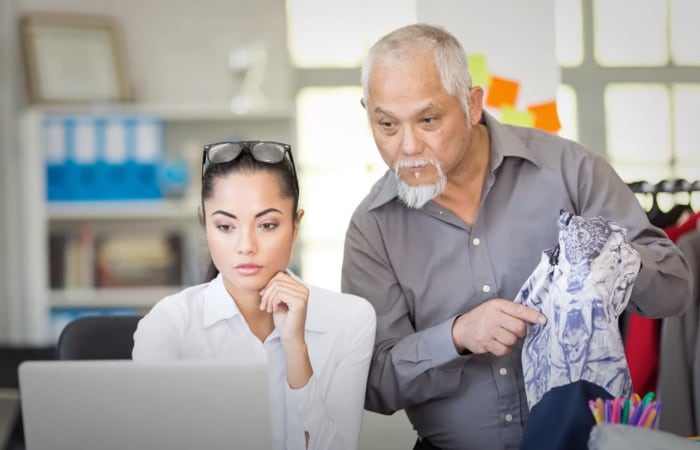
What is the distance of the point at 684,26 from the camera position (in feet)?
7.62

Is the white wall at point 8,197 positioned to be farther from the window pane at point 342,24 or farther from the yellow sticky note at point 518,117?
the yellow sticky note at point 518,117

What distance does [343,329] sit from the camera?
1585mm

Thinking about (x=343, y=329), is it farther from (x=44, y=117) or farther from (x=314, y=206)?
(x=44, y=117)

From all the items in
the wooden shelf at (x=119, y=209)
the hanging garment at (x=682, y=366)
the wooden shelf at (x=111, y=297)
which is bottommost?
the wooden shelf at (x=111, y=297)

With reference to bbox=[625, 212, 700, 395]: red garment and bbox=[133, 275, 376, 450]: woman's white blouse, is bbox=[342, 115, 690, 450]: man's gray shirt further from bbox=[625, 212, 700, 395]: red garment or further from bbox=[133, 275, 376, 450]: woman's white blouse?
bbox=[625, 212, 700, 395]: red garment

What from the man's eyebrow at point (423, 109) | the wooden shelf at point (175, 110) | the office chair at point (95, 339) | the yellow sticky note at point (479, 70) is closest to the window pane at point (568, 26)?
the yellow sticky note at point (479, 70)

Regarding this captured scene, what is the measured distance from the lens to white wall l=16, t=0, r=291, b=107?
4.38 meters

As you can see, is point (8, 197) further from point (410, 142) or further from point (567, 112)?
point (410, 142)

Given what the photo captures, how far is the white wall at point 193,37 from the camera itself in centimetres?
438

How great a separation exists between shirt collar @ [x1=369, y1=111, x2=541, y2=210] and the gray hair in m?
0.18

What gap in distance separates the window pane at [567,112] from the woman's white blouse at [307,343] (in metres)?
0.74

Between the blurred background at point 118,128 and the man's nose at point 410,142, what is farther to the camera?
the blurred background at point 118,128

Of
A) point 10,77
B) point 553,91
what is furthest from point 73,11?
point 553,91

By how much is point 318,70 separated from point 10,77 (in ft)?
6.25
